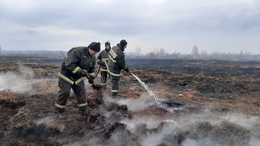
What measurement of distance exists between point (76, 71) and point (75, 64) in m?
0.17

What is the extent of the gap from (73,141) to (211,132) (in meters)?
2.83

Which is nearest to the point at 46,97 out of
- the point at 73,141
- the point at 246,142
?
the point at 73,141

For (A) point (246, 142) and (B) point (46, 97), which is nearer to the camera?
(A) point (246, 142)

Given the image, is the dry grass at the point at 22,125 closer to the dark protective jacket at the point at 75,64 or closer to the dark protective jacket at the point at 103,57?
the dark protective jacket at the point at 75,64

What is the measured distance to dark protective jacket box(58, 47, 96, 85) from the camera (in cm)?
490

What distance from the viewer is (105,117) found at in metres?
5.29

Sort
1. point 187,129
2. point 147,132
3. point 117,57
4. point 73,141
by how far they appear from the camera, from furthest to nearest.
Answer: point 117,57
point 187,129
point 147,132
point 73,141

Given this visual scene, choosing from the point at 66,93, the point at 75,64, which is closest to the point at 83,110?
the point at 66,93

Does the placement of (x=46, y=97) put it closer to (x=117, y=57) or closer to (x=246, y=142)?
(x=117, y=57)

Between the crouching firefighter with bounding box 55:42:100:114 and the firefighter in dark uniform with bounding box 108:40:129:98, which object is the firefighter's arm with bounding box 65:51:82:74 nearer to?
the crouching firefighter with bounding box 55:42:100:114

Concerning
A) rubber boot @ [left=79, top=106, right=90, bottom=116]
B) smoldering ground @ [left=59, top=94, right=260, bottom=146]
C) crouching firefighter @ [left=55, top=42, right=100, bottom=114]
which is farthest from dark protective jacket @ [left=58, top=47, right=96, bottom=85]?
smoldering ground @ [left=59, top=94, right=260, bottom=146]

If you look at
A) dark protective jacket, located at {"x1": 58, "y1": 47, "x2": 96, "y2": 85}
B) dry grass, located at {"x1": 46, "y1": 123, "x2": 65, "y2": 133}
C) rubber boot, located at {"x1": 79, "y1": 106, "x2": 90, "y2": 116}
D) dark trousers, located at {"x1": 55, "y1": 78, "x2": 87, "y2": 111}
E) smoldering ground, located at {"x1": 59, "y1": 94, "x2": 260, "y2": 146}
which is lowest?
smoldering ground, located at {"x1": 59, "y1": 94, "x2": 260, "y2": 146}

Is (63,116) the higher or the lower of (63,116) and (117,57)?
the lower

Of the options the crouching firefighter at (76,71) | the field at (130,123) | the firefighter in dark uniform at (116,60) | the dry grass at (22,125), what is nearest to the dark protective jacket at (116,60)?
the firefighter in dark uniform at (116,60)
